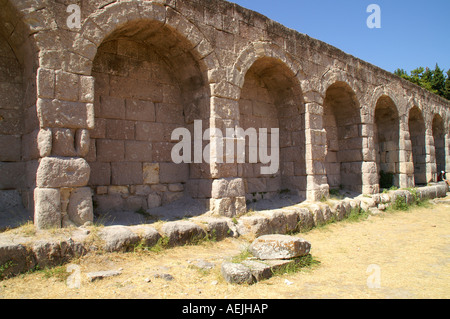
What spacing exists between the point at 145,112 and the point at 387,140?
8.19m

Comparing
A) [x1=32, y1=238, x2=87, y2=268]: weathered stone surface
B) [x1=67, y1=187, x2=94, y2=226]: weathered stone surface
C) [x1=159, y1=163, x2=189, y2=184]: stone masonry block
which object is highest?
[x1=159, y1=163, x2=189, y2=184]: stone masonry block

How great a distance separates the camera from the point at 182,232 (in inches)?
191

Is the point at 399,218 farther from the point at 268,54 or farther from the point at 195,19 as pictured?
the point at 195,19

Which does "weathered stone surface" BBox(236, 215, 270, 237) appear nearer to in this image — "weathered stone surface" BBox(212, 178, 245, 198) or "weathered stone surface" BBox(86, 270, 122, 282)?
"weathered stone surface" BBox(212, 178, 245, 198)

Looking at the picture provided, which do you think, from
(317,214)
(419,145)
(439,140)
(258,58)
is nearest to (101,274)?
(317,214)

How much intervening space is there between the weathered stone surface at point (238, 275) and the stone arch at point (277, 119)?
3.51 metres

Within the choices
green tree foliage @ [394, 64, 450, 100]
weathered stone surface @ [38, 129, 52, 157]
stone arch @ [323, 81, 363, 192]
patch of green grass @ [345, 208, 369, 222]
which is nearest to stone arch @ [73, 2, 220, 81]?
weathered stone surface @ [38, 129, 52, 157]

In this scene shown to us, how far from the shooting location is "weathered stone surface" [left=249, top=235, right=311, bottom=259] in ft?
13.5

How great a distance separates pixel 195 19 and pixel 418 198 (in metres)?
8.38

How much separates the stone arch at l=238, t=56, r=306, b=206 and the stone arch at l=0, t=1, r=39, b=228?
3985 mm

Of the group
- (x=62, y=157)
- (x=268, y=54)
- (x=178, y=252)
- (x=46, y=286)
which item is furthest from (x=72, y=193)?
(x=268, y=54)

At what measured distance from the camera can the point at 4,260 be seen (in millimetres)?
3518

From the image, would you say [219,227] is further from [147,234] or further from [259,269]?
[259,269]

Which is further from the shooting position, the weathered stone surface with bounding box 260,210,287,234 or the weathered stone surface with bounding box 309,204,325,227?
the weathered stone surface with bounding box 309,204,325,227
